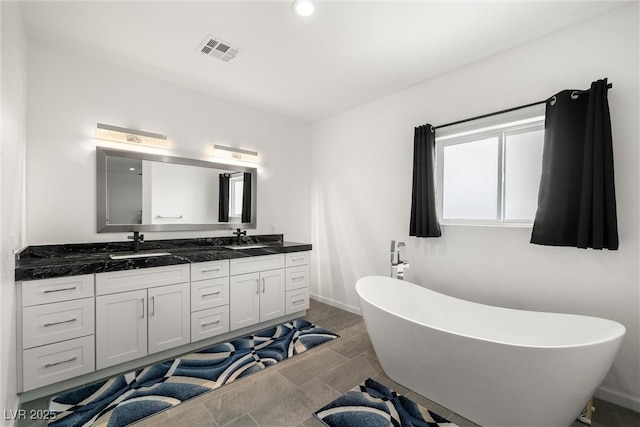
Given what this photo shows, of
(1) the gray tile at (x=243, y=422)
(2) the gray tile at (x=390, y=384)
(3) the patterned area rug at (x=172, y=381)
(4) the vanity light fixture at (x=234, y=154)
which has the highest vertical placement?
(4) the vanity light fixture at (x=234, y=154)

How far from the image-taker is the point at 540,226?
218cm

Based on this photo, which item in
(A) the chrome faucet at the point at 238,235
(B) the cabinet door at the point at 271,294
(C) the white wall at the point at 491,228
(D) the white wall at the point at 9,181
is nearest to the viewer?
(D) the white wall at the point at 9,181

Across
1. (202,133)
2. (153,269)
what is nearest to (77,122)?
(202,133)

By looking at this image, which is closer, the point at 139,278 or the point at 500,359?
the point at 500,359

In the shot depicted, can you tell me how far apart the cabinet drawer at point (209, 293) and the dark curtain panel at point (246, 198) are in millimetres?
1024

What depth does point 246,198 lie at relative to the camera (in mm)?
3719

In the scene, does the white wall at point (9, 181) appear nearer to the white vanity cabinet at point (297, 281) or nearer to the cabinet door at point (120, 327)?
the cabinet door at point (120, 327)

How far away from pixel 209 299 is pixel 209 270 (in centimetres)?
27

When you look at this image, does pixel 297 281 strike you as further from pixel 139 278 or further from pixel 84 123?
pixel 84 123

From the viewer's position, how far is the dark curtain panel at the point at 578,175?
1.92 metres

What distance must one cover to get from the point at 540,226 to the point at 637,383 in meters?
1.14

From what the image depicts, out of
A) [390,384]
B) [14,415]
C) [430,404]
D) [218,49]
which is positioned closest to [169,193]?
[218,49]

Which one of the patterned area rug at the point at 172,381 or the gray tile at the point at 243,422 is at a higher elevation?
the gray tile at the point at 243,422

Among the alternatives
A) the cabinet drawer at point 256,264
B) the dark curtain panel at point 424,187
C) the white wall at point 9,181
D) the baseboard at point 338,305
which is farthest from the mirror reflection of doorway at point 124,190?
the dark curtain panel at point 424,187
